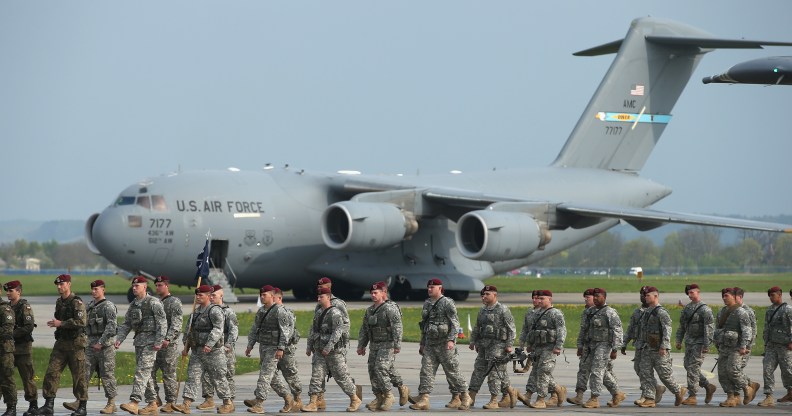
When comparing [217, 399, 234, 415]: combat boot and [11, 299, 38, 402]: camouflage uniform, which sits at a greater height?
[11, 299, 38, 402]: camouflage uniform

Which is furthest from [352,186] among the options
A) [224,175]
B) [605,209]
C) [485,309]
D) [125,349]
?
[485,309]

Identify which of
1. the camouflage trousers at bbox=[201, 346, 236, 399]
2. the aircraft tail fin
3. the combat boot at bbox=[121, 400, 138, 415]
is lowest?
the combat boot at bbox=[121, 400, 138, 415]

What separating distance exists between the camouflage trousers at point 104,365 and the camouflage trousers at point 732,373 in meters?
7.56

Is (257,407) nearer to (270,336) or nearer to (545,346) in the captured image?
(270,336)

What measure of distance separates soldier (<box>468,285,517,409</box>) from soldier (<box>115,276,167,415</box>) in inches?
150

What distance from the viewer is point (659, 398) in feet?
59.0

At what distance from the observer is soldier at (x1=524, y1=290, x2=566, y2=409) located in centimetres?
1744

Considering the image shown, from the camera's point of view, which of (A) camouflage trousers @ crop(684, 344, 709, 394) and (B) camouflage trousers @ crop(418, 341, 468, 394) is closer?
(B) camouflage trousers @ crop(418, 341, 468, 394)

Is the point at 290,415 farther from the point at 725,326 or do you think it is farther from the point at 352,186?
the point at 352,186

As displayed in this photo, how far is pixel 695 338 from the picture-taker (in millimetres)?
18250

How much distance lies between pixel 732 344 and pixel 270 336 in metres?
5.89

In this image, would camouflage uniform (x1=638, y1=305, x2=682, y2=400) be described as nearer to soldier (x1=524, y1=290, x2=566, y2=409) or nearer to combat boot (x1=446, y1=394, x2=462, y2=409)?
soldier (x1=524, y1=290, x2=566, y2=409)

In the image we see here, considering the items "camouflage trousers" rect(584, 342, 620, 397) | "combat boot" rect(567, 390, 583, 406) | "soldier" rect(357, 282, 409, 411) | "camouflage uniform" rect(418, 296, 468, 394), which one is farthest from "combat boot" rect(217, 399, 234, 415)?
"camouflage trousers" rect(584, 342, 620, 397)

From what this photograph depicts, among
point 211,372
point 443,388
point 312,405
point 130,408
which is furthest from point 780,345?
point 130,408
